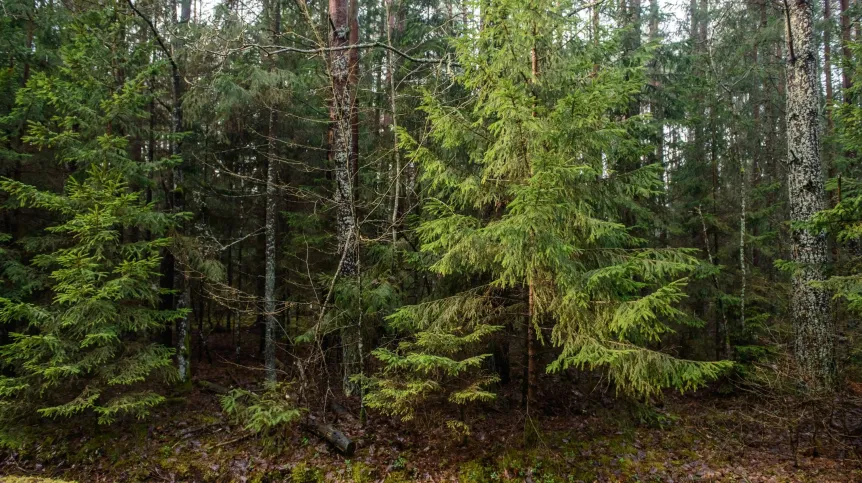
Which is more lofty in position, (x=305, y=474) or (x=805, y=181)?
(x=805, y=181)

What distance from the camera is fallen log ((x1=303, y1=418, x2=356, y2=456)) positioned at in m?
6.53

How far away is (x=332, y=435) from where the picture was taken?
6.72m

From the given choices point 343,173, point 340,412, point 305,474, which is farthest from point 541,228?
point 340,412

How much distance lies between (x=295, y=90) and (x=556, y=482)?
9.89 metres

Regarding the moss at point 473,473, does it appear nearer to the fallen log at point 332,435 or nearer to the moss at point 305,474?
the fallen log at point 332,435

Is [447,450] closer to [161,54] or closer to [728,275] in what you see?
[728,275]

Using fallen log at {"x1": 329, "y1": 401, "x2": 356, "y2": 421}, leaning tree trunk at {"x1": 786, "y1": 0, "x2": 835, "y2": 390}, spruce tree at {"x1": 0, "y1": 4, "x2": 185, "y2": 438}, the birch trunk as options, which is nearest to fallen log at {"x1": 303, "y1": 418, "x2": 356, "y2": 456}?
fallen log at {"x1": 329, "y1": 401, "x2": 356, "y2": 421}

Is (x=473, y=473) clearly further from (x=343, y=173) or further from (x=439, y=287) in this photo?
(x=343, y=173)

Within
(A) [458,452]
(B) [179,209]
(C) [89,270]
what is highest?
(B) [179,209]

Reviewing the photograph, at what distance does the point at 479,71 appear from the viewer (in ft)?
19.6

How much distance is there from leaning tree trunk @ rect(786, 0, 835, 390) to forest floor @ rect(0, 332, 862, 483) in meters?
1.84


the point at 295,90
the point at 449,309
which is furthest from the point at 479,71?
the point at 295,90

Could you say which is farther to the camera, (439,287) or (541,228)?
(439,287)

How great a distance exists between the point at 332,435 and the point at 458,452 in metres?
2.11
